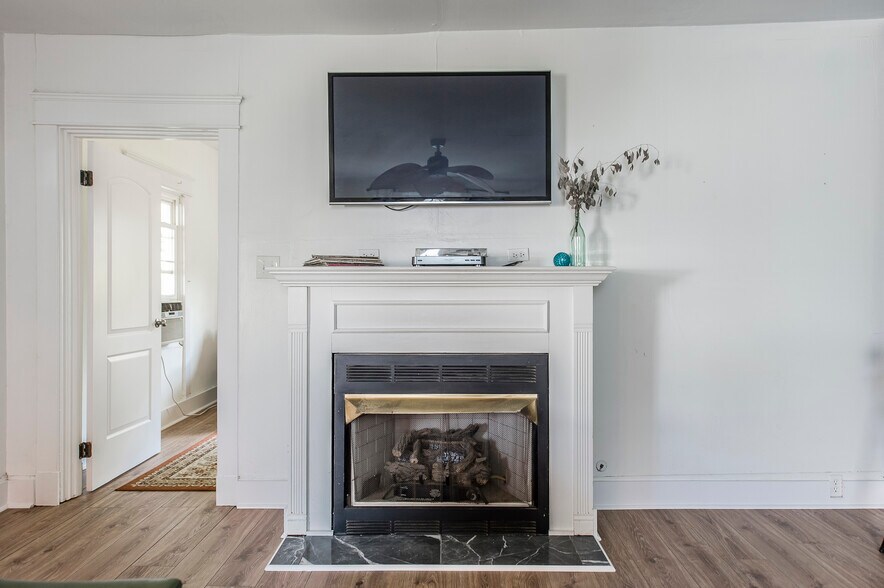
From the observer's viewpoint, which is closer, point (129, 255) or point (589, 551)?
point (589, 551)

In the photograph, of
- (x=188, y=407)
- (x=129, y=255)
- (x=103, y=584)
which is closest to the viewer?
(x=103, y=584)

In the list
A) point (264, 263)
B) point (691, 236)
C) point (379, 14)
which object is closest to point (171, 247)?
point (264, 263)

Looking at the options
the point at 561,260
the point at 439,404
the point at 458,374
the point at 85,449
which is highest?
the point at 561,260

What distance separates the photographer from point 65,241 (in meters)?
2.48

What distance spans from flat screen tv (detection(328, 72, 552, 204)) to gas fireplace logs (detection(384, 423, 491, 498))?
44.0 inches

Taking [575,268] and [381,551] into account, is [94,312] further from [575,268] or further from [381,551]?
[575,268]

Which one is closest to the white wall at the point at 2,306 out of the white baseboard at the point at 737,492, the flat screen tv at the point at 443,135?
the flat screen tv at the point at 443,135

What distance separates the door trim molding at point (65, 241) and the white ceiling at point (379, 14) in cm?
34

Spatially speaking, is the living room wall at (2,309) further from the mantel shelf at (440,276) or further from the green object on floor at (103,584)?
the green object on floor at (103,584)

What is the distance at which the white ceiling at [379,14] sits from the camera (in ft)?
7.27

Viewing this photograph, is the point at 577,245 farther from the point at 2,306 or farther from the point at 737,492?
the point at 2,306

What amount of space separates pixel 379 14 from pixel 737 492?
116 inches

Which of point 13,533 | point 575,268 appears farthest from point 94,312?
point 575,268

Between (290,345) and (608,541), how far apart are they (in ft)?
5.39
